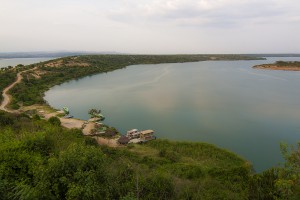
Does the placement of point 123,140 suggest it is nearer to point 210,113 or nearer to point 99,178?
point 99,178

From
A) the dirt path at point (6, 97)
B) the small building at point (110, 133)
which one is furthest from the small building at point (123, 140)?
the dirt path at point (6, 97)

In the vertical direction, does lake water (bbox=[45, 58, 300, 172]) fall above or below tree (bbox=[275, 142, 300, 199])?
below

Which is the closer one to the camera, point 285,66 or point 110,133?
point 110,133

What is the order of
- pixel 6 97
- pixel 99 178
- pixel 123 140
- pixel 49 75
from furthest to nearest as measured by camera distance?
pixel 49 75
pixel 6 97
pixel 123 140
pixel 99 178

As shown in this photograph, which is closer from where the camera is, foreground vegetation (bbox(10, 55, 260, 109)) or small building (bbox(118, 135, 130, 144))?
small building (bbox(118, 135, 130, 144))

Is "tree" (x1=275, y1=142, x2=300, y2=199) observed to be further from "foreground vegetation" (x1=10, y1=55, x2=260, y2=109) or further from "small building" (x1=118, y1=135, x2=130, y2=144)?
"foreground vegetation" (x1=10, y1=55, x2=260, y2=109)

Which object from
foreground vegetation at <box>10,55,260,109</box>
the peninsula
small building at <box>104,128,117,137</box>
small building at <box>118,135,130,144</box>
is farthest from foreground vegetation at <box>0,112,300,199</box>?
the peninsula

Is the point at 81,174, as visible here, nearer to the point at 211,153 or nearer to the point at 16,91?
the point at 211,153

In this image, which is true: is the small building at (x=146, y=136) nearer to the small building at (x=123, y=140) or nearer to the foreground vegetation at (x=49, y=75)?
the small building at (x=123, y=140)

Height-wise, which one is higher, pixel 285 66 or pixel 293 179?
pixel 285 66

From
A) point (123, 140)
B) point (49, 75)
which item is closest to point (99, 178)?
point (123, 140)

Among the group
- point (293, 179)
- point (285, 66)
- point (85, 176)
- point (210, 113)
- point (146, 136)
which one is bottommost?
point (146, 136)

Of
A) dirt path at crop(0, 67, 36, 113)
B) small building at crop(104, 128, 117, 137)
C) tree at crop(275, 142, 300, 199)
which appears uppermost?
tree at crop(275, 142, 300, 199)
